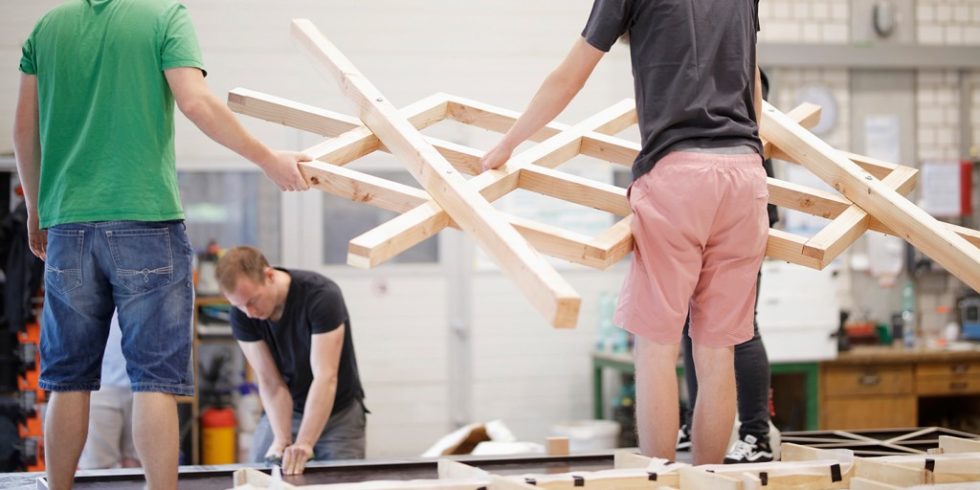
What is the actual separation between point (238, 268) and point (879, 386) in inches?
192

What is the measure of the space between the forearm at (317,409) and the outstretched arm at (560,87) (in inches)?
66.9

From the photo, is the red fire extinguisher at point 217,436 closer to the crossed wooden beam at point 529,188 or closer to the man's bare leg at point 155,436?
the crossed wooden beam at point 529,188

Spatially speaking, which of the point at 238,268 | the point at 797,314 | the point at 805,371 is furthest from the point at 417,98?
the point at 238,268

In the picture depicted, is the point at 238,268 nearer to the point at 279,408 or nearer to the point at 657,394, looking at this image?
the point at 279,408

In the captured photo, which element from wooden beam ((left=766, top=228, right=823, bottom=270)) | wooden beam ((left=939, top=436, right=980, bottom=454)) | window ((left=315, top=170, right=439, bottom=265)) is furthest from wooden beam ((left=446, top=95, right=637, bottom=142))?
window ((left=315, top=170, right=439, bottom=265))

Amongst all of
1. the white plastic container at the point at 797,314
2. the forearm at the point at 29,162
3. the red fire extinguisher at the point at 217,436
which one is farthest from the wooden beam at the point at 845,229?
the red fire extinguisher at the point at 217,436

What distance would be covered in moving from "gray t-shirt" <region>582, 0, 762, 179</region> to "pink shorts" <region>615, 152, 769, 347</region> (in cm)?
6

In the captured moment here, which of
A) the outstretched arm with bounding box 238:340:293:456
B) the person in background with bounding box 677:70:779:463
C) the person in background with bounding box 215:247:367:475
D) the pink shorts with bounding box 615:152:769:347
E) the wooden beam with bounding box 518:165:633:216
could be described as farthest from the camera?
A: the outstretched arm with bounding box 238:340:293:456

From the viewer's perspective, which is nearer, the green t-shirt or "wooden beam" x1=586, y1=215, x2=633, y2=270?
the green t-shirt

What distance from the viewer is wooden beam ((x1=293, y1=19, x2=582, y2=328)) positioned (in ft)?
8.16

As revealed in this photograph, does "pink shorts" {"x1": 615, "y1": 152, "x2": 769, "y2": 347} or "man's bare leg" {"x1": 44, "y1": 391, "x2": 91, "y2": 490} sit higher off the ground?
"pink shorts" {"x1": 615, "y1": 152, "x2": 769, "y2": 347}

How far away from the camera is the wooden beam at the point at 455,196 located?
2.49 meters

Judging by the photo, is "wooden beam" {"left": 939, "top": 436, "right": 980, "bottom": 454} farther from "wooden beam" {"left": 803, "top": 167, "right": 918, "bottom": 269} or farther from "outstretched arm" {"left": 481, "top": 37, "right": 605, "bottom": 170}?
"outstretched arm" {"left": 481, "top": 37, "right": 605, "bottom": 170}

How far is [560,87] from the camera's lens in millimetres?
2924
